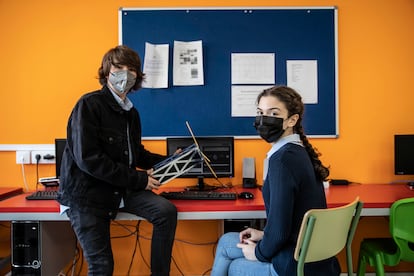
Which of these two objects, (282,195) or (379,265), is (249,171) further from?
(282,195)

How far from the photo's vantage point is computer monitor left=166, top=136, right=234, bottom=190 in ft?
8.37

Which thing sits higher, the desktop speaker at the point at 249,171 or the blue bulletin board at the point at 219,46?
the blue bulletin board at the point at 219,46

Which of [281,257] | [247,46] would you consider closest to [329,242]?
[281,257]

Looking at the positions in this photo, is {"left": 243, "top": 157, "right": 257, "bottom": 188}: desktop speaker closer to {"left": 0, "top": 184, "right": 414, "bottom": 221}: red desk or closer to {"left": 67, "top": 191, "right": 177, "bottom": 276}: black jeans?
{"left": 0, "top": 184, "right": 414, "bottom": 221}: red desk

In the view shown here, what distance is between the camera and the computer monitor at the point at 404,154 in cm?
260

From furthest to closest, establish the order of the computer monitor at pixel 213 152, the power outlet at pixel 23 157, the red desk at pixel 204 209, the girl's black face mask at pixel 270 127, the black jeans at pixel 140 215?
1. the power outlet at pixel 23 157
2. the computer monitor at pixel 213 152
3. the red desk at pixel 204 209
4. the black jeans at pixel 140 215
5. the girl's black face mask at pixel 270 127

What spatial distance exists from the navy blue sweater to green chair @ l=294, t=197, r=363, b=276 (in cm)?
6

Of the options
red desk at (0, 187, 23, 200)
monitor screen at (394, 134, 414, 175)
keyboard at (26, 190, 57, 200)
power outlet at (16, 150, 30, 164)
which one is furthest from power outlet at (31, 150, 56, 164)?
monitor screen at (394, 134, 414, 175)

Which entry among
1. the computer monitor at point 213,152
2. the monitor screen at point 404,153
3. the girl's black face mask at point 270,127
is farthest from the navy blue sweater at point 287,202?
the monitor screen at point 404,153

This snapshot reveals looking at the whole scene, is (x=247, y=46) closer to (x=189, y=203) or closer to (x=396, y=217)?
(x=189, y=203)

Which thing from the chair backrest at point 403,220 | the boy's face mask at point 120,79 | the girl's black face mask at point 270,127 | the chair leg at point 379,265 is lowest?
the chair leg at point 379,265

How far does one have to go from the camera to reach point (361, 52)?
279 cm

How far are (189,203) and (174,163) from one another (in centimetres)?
25

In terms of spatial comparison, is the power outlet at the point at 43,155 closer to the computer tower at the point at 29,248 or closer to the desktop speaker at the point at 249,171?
the computer tower at the point at 29,248
